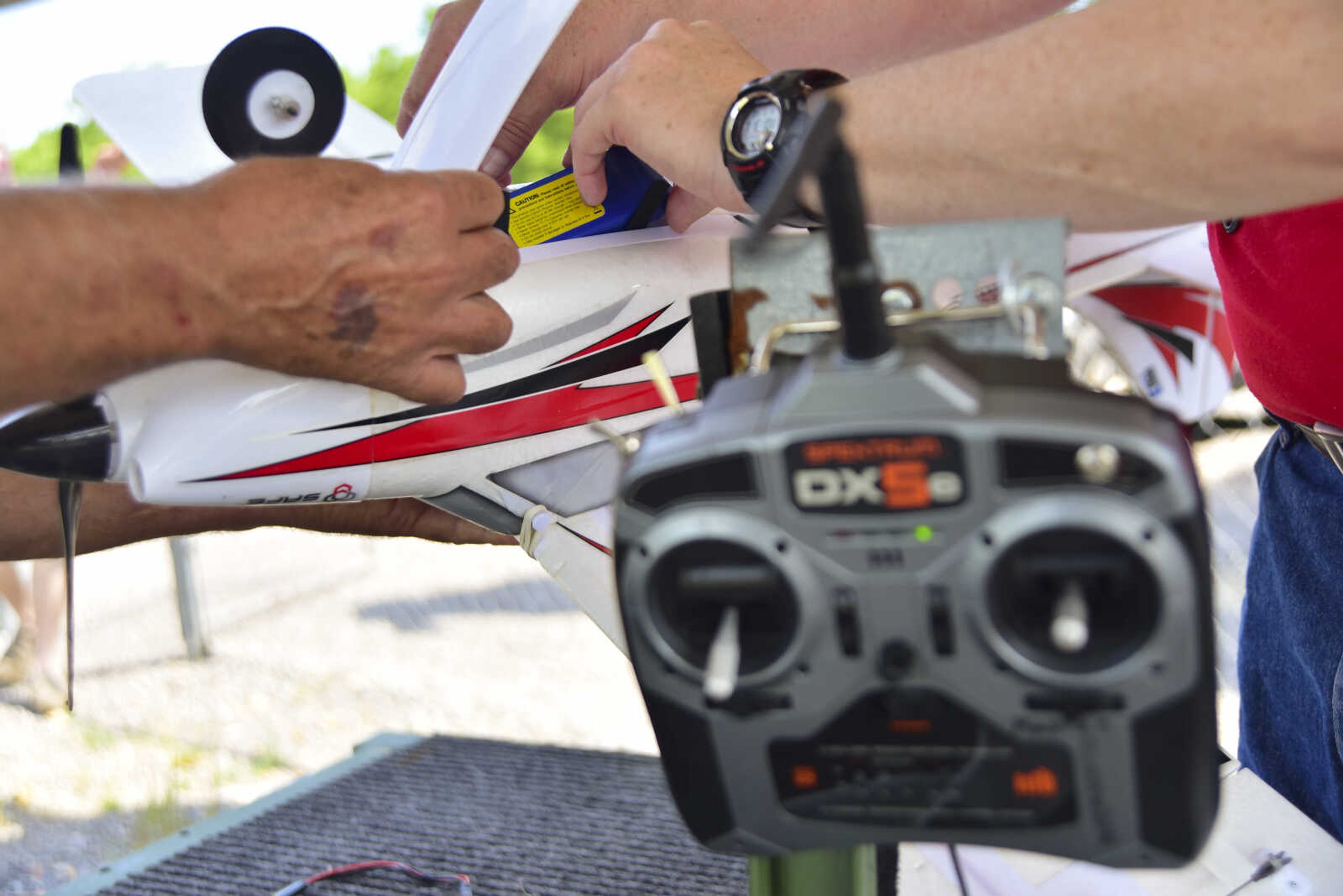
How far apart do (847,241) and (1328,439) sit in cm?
68

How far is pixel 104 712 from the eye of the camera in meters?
2.98

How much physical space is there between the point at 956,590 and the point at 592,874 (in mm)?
1396

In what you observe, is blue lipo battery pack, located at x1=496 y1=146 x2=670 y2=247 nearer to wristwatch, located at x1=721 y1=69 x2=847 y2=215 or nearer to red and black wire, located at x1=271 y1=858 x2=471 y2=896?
wristwatch, located at x1=721 y1=69 x2=847 y2=215

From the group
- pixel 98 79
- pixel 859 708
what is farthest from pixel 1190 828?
pixel 98 79

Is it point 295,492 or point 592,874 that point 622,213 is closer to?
point 295,492

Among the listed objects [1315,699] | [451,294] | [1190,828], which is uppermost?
[451,294]

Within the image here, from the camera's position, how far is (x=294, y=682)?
10.1 ft

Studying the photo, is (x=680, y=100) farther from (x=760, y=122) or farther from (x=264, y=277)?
(x=264, y=277)

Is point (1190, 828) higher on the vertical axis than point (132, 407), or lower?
lower

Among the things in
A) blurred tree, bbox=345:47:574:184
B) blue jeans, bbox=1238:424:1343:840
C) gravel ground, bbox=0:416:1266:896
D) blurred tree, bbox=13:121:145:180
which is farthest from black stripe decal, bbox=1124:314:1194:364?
blurred tree, bbox=13:121:145:180

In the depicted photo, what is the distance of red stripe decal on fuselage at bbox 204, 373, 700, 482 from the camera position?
126cm

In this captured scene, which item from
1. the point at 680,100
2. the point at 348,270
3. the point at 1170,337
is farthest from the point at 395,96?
the point at 680,100

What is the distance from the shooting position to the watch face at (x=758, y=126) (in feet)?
2.78

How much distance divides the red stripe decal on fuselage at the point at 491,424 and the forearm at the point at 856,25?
1.25 ft
